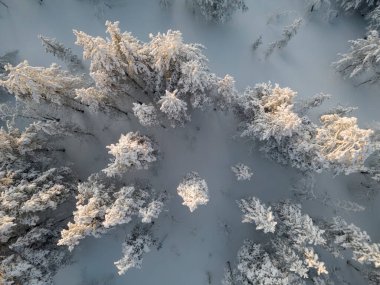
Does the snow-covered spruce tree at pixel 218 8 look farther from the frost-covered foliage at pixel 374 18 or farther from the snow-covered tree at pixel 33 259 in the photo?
the snow-covered tree at pixel 33 259

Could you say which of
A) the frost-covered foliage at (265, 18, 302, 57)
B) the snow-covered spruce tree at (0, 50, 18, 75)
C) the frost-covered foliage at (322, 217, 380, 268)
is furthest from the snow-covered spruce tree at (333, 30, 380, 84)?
the snow-covered spruce tree at (0, 50, 18, 75)

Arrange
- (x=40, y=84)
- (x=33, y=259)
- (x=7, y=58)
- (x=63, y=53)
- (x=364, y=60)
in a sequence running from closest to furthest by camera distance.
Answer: (x=40, y=84), (x=33, y=259), (x=364, y=60), (x=63, y=53), (x=7, y=58)

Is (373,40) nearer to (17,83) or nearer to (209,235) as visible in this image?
(209,235)

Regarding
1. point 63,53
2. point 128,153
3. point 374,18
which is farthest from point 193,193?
point 374,18

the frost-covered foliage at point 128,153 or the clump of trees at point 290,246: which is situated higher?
the frost-covered foliage at point 128,153

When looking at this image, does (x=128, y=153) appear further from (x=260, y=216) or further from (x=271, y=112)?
(x=271, y=112)

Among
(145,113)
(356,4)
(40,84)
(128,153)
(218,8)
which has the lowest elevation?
(128,153)

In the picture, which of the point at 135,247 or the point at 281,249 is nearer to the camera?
the point at 135,247

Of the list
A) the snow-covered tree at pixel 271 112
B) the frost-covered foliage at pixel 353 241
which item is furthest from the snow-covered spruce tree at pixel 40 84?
the frost-covered foliage at pixel 353 241
